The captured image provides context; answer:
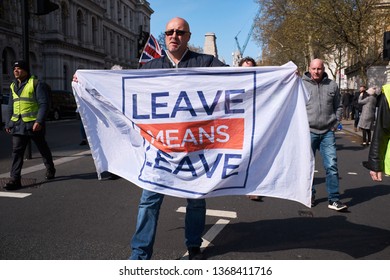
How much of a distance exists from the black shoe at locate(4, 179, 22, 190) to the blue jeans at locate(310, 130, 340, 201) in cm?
450

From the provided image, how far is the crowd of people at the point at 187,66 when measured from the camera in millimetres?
3247

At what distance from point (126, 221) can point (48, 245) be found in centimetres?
104

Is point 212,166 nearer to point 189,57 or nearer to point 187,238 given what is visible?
point 187,238

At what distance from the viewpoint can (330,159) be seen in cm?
534

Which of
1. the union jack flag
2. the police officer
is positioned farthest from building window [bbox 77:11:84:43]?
the police officer

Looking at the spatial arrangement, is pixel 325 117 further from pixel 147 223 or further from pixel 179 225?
pixel 147 223

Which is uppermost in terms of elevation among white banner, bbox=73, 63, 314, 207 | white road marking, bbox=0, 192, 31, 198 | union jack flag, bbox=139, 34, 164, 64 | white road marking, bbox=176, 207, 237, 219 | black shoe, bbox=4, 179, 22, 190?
union jack flag, bbox=139, 34, 164, 64

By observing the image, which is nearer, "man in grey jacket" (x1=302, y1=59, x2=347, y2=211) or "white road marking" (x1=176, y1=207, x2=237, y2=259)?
"white road marking" (x1=176, y1=207, x2=237, y2=259)

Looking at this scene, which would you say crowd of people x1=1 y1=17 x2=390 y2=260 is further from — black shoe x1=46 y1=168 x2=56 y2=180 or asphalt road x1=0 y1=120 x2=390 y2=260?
asphalt road x1=0 y1=120 x2=390 y2=260

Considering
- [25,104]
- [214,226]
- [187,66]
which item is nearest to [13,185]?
[25,104]

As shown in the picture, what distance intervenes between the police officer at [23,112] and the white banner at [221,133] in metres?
3.53

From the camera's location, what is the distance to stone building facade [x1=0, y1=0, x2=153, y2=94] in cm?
3744

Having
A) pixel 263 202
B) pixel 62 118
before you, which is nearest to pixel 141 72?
pixel 263 202

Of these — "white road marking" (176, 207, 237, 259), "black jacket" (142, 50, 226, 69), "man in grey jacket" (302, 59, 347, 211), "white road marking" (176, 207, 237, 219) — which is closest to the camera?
"black jacket" (142, 50, 226, 69)
